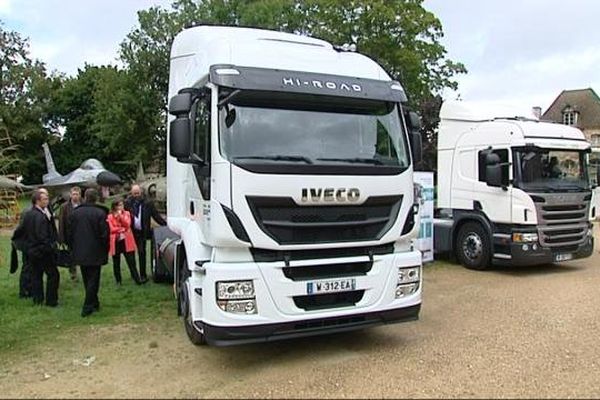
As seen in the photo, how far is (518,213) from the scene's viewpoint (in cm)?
1040

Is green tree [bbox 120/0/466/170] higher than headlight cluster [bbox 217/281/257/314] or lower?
higher

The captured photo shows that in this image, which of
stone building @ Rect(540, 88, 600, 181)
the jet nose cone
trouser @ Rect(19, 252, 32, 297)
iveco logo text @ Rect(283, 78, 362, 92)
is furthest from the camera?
stone building @ Rect(540, 88, 600, 181)

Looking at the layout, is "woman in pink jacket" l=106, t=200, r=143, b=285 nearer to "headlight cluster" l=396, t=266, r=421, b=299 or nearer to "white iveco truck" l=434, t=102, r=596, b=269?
"headlight cluster" l=396, t=266, r=421, b=299

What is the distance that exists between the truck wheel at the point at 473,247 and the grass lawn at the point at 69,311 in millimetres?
6023

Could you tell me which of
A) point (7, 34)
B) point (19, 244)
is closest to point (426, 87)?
point (19, 244)

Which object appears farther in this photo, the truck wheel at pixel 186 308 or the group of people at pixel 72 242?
the group of people at pixel 72 242

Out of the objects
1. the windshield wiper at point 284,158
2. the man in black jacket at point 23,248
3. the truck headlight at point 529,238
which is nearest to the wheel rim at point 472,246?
the truck headlight at point 529,238

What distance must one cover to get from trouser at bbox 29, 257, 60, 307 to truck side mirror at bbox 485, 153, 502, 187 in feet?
25.0

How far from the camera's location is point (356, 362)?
5.76m

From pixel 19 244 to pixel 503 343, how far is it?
674 centimetres

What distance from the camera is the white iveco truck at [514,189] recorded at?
34.3ft

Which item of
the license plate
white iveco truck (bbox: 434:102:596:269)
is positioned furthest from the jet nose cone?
the license plate

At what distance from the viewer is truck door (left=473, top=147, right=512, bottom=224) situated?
34.7 ft

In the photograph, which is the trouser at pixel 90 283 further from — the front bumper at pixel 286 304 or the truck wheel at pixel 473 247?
the truck wheel at pixel 473 247
